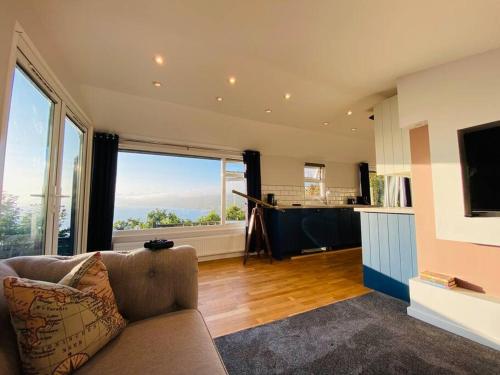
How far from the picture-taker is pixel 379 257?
92.4 inches

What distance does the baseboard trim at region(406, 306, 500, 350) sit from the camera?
1455 millimetres

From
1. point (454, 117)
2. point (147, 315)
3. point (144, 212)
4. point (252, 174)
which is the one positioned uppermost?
point (454, 117)

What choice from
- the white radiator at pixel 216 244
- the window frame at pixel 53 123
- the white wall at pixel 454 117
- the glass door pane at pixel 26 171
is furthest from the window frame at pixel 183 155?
Result: the white wall at pixel 454 117

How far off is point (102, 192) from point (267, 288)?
266cm

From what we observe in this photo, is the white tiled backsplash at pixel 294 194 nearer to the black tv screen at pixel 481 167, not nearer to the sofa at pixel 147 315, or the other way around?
the black tv screen at pixel 481 167

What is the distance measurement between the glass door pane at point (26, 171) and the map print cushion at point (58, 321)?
990 millimetres

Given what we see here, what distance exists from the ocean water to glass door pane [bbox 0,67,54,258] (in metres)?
1.55

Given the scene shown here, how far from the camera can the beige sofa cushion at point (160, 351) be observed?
705 millimetres

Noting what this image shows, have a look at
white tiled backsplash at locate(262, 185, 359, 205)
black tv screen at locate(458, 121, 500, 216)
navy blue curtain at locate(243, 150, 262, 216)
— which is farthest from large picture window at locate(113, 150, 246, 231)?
black tv screen at locate(458, 121, 500, 216)

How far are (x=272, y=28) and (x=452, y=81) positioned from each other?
5.35 ft

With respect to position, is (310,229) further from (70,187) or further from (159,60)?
(70,187)

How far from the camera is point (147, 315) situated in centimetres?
106

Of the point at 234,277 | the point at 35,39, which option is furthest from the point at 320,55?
the point at 234,277

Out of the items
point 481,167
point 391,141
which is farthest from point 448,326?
point 391,141
